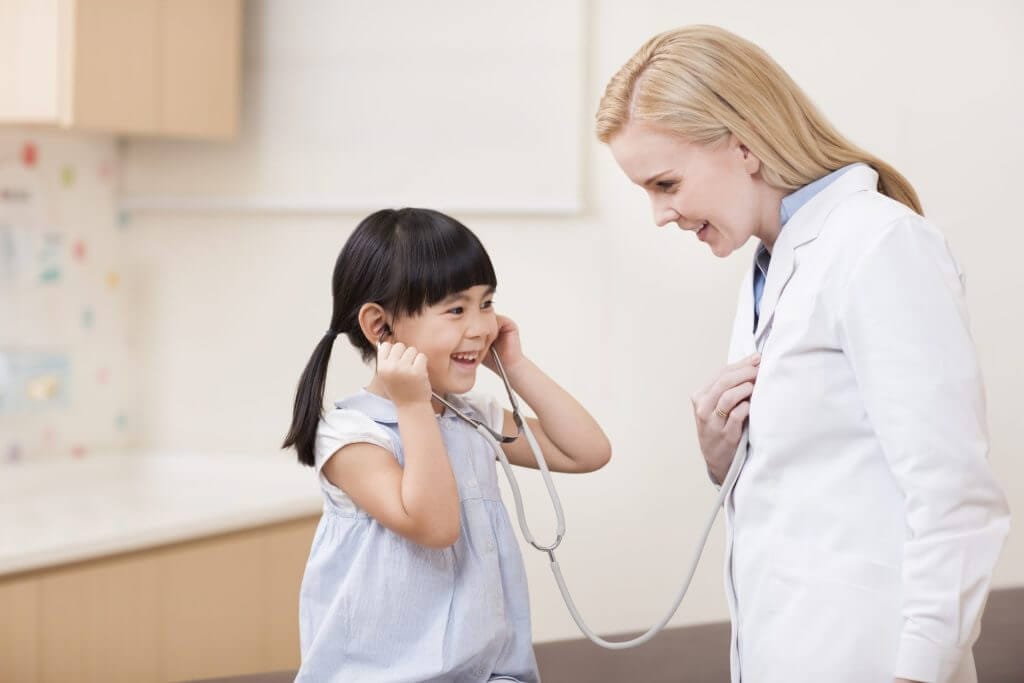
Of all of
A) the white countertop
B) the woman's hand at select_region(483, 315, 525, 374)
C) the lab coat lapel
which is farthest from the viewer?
the white countertop

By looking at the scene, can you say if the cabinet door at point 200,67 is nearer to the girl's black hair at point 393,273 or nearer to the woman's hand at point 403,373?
the girl's black hair at point 393,273

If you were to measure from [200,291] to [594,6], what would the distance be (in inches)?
49.6

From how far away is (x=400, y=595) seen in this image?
1503mm

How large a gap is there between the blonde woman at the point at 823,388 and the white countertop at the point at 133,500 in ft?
3.94

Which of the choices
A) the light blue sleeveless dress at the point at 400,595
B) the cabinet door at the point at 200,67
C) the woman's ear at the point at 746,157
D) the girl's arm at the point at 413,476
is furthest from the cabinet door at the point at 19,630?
the woman's ear at the point at 746,157

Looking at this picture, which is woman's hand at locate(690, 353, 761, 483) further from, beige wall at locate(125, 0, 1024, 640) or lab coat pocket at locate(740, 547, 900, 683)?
beige wall at locate(125, 0, 1024, 640)

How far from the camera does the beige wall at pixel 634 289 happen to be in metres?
2.57

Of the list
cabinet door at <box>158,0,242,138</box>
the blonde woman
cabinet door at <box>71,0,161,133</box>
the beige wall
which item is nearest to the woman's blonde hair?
Answer: the blonde woman

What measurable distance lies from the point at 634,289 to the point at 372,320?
1277mm

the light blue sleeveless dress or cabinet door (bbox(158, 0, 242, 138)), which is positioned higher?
cabinet door (bbox(158, 0, 242, 138))

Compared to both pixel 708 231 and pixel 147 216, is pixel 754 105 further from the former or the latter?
pixel 147 216

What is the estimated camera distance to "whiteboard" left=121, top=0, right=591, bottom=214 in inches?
109

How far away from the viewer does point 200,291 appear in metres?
3.12

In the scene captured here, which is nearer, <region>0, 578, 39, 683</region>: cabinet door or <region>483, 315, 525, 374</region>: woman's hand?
<region>483, 315, 525, 374</region>: woman's hand
